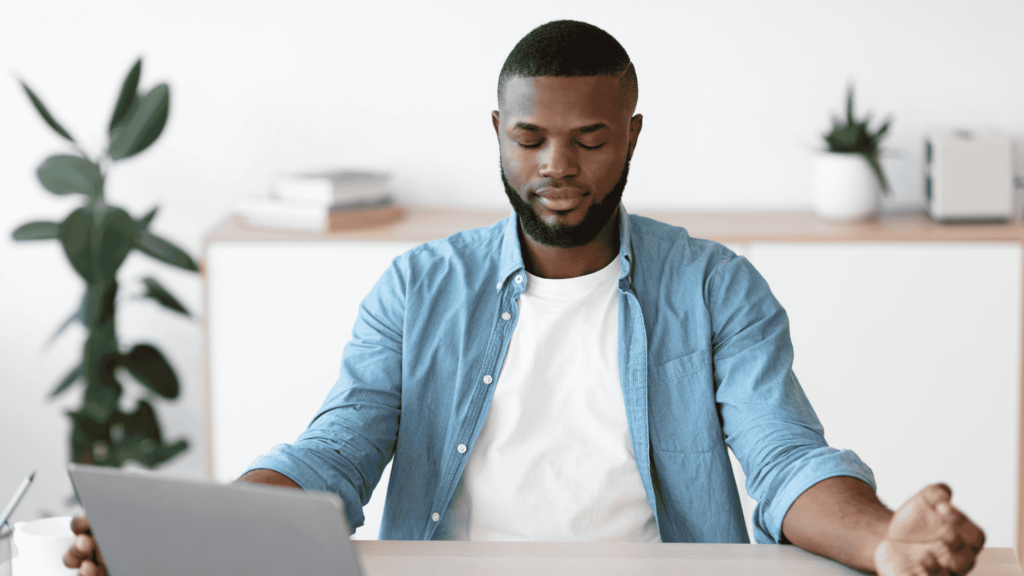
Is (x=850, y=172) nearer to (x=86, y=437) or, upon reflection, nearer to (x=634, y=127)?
(x=634, y=127)

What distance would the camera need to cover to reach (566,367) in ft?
4.69

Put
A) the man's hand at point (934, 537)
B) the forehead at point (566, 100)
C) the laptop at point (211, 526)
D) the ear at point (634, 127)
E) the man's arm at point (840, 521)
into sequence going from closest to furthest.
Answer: the laptop at point (211, 526), the man's hand at point (934, 537), the man's arm at point (840, 521), the forehead at point (566, 100), the ear at point (634, 127)

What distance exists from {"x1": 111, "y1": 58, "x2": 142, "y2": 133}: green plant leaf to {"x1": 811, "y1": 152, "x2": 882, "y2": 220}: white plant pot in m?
1.70

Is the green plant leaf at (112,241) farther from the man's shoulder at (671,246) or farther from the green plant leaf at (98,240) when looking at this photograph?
the man's shoulder at (671,246)

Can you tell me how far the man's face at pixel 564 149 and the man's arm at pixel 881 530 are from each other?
502 millimetres

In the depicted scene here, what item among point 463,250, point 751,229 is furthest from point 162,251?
point 751,229

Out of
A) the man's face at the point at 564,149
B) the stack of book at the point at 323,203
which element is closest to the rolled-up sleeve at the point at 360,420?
the man's face at the point at 564,149

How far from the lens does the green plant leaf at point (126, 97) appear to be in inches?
91.3

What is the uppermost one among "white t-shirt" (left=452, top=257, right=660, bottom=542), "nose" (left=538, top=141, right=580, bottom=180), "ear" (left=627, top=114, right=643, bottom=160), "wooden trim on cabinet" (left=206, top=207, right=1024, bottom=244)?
"ear" (left=627, top=114, right=643, bottom=160)

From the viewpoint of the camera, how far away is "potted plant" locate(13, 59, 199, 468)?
2291 millimetres

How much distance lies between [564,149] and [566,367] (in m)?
0.32

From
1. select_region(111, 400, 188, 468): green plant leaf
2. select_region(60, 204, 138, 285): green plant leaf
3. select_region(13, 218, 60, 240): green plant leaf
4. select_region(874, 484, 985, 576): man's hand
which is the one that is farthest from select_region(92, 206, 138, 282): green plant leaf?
select_region(874, 484, 985, 576): man's hand

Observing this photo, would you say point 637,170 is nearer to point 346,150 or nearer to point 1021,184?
point 346,150

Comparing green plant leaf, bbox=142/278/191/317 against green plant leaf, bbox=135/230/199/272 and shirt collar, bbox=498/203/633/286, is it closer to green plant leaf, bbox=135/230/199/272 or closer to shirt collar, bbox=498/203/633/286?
green plant leaf, bbox=135/230/199/272
